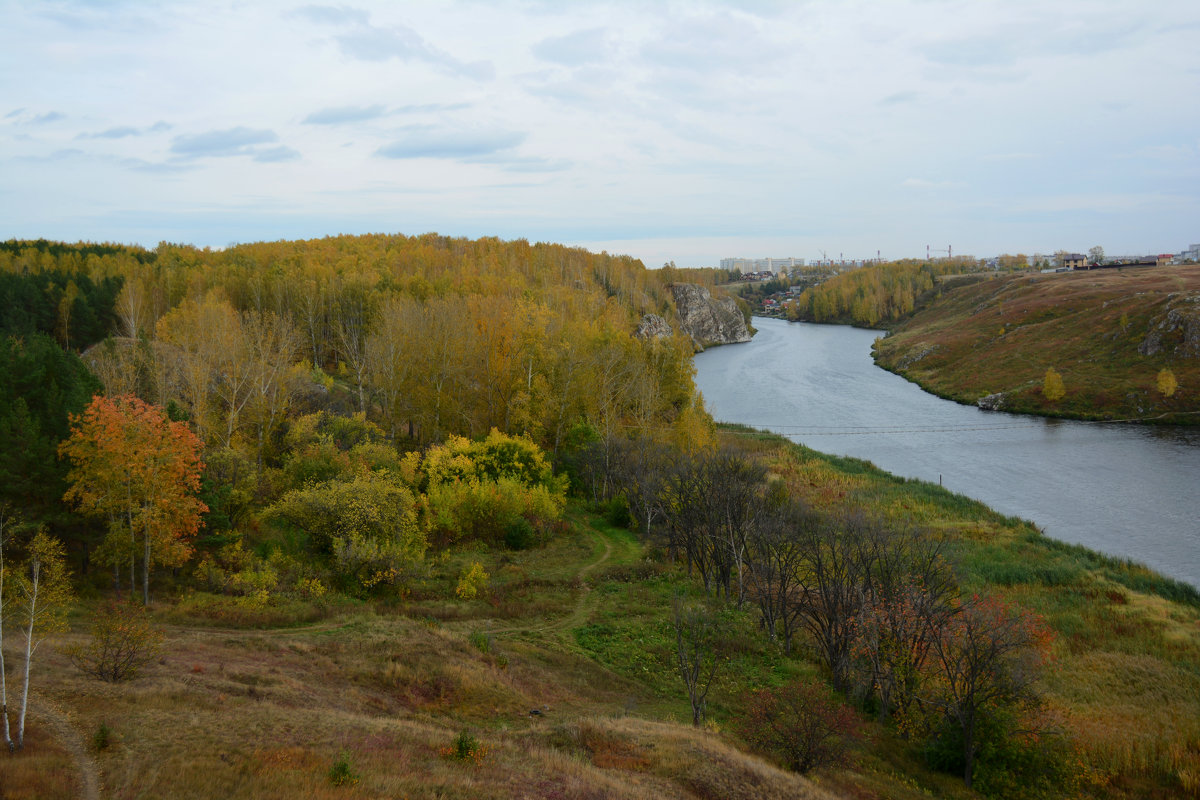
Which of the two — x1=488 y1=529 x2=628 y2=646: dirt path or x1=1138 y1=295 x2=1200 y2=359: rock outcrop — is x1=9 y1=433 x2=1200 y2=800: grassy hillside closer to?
x1=488 y1=529 x2=628 y2=646: dirt path

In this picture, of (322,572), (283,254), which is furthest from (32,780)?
(283,254)

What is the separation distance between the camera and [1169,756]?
18000 mm

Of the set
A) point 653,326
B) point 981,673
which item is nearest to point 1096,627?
point 981,673

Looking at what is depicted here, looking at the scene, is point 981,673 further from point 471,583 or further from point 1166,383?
point 1166,383

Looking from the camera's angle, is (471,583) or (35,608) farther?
(471,583)

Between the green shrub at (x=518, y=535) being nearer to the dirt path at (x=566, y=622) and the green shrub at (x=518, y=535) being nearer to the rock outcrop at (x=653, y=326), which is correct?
the dirt path at (x=566, y=622)

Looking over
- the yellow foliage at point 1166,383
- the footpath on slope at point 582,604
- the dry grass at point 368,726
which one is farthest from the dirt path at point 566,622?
the yellow foliage at point 1166,383

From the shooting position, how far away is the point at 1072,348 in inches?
3371

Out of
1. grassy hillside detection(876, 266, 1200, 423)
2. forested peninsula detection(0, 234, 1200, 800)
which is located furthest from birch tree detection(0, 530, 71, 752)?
grassy hillside detection(876, 266, 1200, 423)

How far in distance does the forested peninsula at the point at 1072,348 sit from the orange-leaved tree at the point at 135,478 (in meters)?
80.6

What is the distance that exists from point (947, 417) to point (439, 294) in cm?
5899

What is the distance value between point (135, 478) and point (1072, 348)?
10084cm

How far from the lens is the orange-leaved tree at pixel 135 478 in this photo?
73.4 ft

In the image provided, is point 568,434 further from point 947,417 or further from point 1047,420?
point 1047,420
